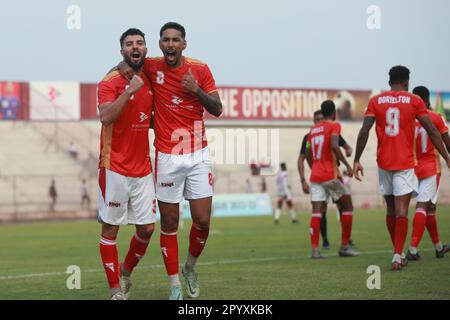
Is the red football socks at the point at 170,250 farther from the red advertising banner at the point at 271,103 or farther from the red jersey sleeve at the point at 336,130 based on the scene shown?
the red advertising banner at the point at 271,103

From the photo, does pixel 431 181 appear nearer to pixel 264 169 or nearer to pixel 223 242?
pixel 223 242

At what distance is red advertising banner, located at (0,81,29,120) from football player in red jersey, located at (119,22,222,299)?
4565 centimetres

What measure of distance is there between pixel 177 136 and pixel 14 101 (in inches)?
1824

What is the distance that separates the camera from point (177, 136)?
9414mm

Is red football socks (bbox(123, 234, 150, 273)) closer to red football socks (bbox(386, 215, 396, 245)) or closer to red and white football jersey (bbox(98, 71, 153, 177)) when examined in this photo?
red and white football jersey (bbox(98, 71, 153, 177))

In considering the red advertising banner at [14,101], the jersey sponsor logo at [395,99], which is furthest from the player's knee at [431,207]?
the red advertising banner at [14,101]

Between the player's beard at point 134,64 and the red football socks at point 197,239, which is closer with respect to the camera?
the player's beard at point 134,64

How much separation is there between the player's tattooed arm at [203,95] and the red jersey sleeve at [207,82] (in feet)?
0.33

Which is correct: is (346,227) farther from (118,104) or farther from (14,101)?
(14,101)

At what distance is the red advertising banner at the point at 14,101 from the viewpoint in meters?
53.7

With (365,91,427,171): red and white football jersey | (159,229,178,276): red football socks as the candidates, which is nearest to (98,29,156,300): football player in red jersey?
(159,229,178,276): red football socks

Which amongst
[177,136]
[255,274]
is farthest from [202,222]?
[255,274]

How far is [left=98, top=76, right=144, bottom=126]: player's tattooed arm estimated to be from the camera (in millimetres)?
8703
